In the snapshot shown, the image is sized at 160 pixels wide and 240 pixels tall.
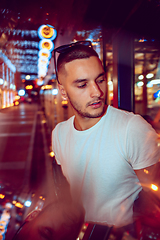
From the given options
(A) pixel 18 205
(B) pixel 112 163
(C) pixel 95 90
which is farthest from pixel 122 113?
(A) pixel 18 205

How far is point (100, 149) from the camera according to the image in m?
1.46

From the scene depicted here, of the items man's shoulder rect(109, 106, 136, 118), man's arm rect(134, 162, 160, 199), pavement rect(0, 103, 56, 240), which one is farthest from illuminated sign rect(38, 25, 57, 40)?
man's arm rect(134, 162, 160, 199)

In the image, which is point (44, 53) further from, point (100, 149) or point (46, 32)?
point (100, 149)

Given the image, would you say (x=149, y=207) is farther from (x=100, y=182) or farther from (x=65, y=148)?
(x=65, y=148)

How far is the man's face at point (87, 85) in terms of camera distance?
154 cm

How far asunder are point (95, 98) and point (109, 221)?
0.97m

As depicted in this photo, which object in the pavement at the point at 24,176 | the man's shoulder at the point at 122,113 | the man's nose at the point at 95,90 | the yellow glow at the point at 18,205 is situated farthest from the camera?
the yellow glow at the point at 18,205

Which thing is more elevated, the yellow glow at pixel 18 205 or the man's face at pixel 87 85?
the man's face at pixel 87 85

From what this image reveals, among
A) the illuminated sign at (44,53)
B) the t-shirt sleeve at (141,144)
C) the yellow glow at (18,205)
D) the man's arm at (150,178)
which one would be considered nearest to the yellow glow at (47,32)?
the illuminated sign at (44,53)

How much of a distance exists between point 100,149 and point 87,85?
546mm

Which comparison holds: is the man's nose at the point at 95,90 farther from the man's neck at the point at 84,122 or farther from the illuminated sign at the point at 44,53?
the illuminated sign at the point at 44,53

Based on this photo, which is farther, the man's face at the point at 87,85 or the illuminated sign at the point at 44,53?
the illuminated sign at the point at 44,53

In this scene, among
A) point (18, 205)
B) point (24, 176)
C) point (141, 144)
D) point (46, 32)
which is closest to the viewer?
point (141, 144)

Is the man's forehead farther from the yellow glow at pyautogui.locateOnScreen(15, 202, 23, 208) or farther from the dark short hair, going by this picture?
the yellow glow at pyautogui.locateOnScreen(15, 202, 23, 208)
